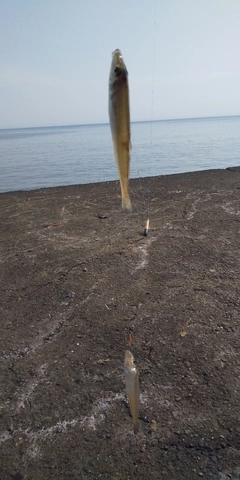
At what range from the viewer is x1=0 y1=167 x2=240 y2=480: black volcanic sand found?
9.81 ft

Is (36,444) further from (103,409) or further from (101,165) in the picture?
(101,165)

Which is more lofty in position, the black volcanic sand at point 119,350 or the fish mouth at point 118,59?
the fish mouth at point 118,59

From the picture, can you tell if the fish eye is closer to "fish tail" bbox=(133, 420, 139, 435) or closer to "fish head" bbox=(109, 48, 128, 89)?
"fish head" bbox=(109, 48, 128, 89)

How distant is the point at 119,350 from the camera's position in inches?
167

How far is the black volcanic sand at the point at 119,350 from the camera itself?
2.99 meters

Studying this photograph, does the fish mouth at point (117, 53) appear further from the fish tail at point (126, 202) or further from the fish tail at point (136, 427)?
the fish tail at point (136, 427)

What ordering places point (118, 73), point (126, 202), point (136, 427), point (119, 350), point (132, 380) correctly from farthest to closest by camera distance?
point (119, 350), point (136, 427), point (132, 380), point (126, 202), point (118, 73)

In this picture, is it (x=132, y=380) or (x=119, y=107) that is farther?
(x=132, y=380)

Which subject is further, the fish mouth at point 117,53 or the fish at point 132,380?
the fish at point 132,380

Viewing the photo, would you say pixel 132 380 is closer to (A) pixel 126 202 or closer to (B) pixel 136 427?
(B) pixel 136 427

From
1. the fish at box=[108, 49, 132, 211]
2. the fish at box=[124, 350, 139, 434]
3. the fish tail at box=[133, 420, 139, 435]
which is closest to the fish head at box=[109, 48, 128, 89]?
the fish at box=[108, 49, 132, 211]

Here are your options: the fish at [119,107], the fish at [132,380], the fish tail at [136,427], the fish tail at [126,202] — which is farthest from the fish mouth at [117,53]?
the fish tail at [136,427]

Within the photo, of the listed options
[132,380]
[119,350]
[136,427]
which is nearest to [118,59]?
[132,380]

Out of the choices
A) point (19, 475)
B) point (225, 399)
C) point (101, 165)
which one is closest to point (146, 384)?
point (225, 399)
